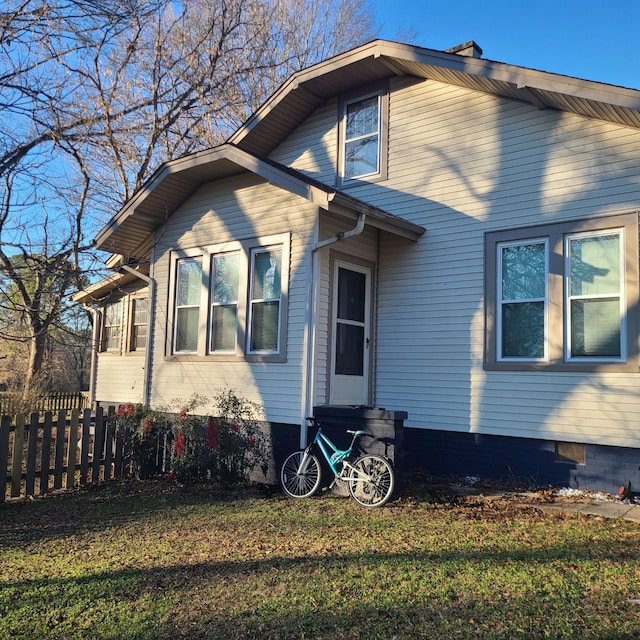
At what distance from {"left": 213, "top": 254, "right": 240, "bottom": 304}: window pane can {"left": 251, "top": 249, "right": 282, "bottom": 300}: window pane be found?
17.8 inches

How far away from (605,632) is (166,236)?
348 inches

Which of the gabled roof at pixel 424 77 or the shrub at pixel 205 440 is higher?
the gabled roof at pixel 424 77

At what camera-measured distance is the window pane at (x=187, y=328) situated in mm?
9805

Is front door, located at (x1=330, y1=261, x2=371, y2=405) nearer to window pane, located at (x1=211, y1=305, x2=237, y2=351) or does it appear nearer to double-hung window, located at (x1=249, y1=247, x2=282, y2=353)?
double-hung window, located at (x1=249, y1=247, x2=282, y2=353)

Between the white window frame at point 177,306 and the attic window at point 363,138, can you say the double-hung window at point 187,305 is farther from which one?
the attic window at point 363,138

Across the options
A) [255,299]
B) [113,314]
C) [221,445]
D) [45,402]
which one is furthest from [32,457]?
[45,402]

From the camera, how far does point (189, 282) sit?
9992mm

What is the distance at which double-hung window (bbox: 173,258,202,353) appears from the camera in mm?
9820

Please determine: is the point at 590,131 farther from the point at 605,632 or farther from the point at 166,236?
the point at 166,236

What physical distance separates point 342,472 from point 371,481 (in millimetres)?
399

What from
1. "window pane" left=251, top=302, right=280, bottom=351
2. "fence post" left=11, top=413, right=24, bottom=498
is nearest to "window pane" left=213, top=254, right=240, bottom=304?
"window pane" left=251, top=302, right=280, bottom=351

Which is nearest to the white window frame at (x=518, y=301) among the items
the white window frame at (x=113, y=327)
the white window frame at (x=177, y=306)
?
the white window frame at (x=177, y=306)

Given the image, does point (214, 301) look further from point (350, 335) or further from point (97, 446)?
point (97, 446)

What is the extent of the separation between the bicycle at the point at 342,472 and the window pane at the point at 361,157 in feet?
14.7
